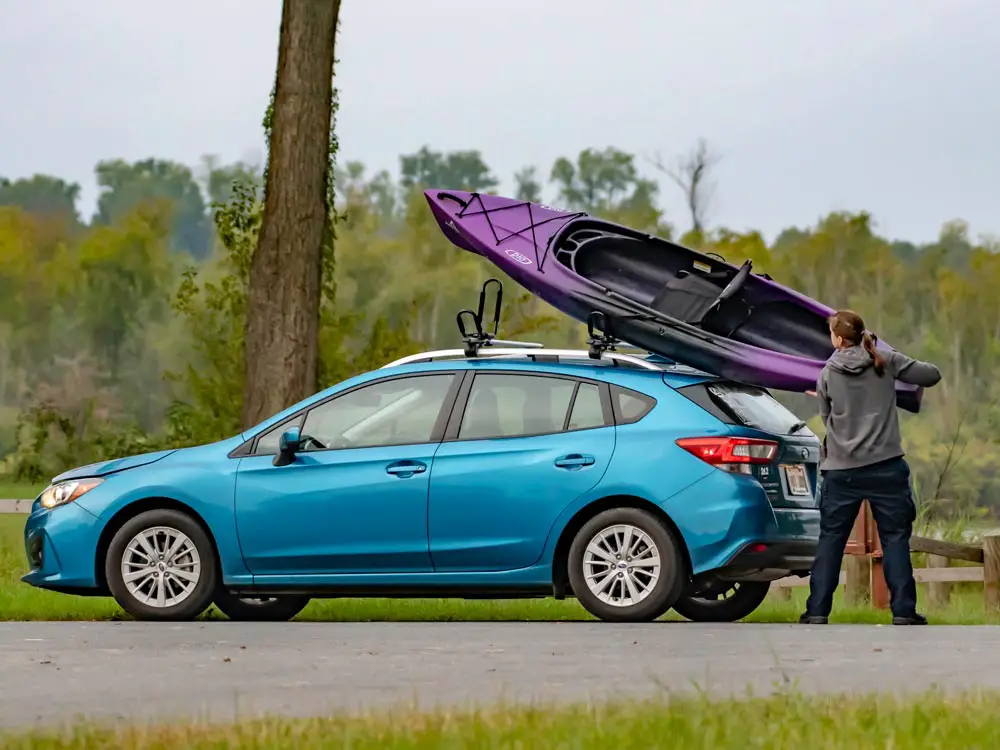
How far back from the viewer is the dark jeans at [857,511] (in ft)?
40.4

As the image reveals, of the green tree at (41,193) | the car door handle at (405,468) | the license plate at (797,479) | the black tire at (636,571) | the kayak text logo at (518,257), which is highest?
the green tree at (41,193)

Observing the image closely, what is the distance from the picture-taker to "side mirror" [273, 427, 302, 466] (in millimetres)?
12750

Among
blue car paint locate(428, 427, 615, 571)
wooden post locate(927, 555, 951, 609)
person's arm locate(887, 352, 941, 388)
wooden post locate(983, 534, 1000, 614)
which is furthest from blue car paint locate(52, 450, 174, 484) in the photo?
wooden post locate(927, 555, 951, 609)

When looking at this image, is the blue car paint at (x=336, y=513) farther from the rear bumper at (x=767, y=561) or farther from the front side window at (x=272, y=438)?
the rear bumper at (x=767, y=561)

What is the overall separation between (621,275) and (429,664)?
7387 millimetres

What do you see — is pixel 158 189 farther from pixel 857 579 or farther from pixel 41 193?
pixel 857 579

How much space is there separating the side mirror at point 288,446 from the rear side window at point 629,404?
2.00 metres

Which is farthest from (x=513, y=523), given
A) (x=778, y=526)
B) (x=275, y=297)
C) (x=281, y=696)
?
(x=275, y=297)

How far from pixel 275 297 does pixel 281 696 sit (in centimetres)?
1036

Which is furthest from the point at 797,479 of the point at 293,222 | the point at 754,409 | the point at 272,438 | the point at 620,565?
the point at 293,222

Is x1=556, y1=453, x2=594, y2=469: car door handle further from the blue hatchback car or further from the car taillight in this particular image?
the car taillight

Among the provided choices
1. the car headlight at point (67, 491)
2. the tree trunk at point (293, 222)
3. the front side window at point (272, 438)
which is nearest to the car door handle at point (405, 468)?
the front side window at point (272, 438)

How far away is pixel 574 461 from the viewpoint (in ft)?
40.2

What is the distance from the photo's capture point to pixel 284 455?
1284cm
